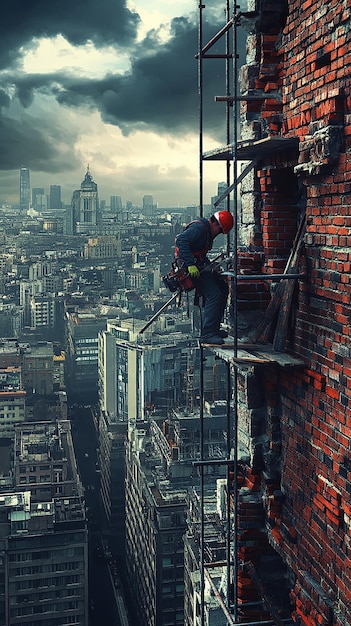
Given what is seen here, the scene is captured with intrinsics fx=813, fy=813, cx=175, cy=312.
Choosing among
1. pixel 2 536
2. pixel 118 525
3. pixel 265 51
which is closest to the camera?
pixel 265 51

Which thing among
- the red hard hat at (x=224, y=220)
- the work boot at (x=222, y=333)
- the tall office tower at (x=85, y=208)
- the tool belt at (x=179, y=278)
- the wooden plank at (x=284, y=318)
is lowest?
the work boot at (x=222, y=333)

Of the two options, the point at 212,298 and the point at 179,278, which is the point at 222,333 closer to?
the point at 212,298

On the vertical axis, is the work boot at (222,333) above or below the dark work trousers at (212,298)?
below

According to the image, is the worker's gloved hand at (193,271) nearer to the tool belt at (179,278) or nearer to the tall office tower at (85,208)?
the tool belt at (179,278)

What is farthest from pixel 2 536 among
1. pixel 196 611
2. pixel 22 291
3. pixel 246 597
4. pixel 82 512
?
pixel 22 291

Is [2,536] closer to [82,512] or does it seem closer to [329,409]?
[82,512]

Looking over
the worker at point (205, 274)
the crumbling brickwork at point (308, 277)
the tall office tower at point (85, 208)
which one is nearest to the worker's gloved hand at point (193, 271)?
the worker at point (205, 274)
